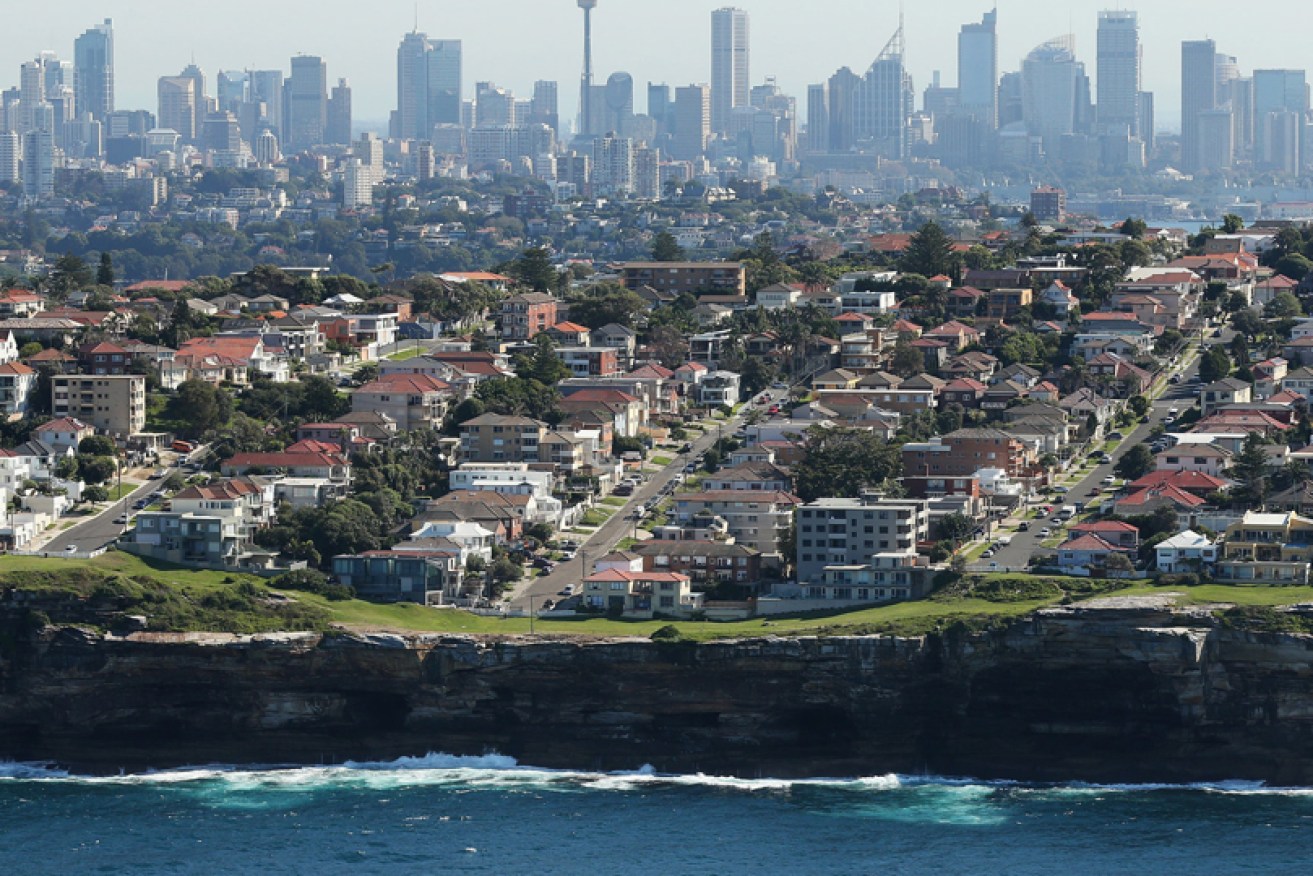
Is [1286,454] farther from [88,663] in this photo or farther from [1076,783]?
[88,663]

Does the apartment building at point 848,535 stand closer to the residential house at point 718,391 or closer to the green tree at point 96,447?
the green tree at point 96,447

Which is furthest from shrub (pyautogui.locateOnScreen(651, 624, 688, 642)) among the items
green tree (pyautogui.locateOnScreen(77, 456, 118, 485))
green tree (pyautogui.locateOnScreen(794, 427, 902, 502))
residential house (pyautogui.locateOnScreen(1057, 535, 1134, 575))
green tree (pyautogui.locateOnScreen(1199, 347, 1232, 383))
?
green tree (pyautogui.locateOnScreen(1199, 347, 1232, 383))

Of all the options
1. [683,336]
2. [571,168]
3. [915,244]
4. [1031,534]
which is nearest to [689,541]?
[1031,534]

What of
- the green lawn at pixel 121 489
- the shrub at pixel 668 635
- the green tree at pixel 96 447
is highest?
the green tree at pixel 96 447

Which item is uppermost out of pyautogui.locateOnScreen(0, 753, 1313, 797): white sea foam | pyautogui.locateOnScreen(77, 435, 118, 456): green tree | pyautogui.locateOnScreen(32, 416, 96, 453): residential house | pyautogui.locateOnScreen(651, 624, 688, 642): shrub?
pyautogui.locateOnScreen(32, 416, 96, 453): residential house

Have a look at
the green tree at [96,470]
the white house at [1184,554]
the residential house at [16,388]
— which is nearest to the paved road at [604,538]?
the green tree at [96,470]

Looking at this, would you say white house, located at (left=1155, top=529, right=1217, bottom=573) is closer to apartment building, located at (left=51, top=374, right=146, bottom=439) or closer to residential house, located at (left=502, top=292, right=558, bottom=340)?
apartment building, located at (left=51, top=374, right=146, bottom=439)
